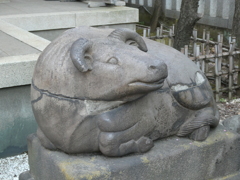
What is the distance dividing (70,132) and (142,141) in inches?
19.8

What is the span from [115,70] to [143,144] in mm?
598

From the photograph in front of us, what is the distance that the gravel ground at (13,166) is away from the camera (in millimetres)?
3648

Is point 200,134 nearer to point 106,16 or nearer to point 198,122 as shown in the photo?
point 198,122

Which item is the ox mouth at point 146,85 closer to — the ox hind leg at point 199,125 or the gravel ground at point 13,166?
the ox hind leg at point 199,125

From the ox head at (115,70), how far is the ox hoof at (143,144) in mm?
355

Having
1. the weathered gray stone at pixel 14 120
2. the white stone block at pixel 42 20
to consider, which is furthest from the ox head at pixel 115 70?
the white stone block at pixel 42 20

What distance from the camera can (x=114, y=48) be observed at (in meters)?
2.34

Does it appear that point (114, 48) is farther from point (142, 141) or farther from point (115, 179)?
point (115, 179)

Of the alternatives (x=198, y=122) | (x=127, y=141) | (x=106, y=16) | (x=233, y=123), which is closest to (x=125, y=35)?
(x=127, y=141)

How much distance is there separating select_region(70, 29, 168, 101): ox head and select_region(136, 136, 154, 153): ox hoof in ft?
1.17

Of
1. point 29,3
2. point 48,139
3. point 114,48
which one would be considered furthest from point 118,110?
point 29,3

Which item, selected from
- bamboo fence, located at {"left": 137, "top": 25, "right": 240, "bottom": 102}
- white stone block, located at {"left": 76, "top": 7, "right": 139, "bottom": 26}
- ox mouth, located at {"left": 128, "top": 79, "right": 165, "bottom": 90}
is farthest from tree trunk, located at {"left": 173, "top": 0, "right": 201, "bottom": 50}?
ox mouth, located at {"left": 128, "top": 79, "right": 165, "bottom": 90}

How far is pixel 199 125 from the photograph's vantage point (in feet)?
9.02

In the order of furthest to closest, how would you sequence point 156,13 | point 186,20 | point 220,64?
1. point 156,13
2. point 186,20
3. point 220,64
